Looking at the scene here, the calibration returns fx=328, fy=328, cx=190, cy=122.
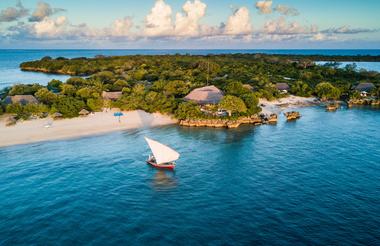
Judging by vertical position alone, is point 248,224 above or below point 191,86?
below

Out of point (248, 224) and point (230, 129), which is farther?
point (230, 129)

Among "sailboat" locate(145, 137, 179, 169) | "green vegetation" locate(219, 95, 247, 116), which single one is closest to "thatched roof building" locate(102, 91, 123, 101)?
"green vegetation" locate(219, 95, 247, 116)

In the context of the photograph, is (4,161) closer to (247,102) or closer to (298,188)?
(298,188)

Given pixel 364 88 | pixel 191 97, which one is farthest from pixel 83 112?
pixel 364 88

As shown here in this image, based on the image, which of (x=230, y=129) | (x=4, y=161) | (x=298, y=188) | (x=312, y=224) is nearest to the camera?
(x=312, y=224)

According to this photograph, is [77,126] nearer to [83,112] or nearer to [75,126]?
[75,126]

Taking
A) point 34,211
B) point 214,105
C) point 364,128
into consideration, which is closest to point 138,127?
point 214,105

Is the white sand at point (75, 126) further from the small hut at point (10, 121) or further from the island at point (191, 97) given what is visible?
the island at point (191, 97)
